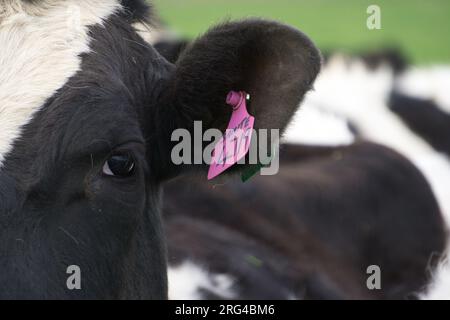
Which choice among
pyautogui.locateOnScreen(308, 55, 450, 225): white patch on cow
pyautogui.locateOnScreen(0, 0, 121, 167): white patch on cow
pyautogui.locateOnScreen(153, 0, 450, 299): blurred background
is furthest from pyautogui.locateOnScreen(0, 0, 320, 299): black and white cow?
pyautogui.locateOnScreen(308, 55, 450, 225): white patch on cow

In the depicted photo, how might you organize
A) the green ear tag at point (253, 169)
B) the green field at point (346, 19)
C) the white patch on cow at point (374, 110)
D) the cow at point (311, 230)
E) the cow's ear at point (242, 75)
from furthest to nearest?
the green field at point (346, 19)
the white patch on cow at point (374, 110)
the cow at point (311, 230)
the green ear tag at point (253, 169)
the cow's ear at point (242, 75)

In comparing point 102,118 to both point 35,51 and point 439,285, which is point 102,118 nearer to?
point 35,51

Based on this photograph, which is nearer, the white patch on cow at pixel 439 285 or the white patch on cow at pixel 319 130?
the white patch on cow at pixel 439 285

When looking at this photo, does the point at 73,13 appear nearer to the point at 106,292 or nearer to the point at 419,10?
the point at 106,292

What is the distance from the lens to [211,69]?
245cm

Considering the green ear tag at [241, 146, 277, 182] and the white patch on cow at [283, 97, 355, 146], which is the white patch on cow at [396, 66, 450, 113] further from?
the green ear tag at [241, 146, 277, 182]

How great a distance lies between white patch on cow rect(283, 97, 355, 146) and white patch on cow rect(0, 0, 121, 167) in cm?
268

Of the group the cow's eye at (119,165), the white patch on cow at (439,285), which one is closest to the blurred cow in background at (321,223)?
the white patch on cow at (439,285)

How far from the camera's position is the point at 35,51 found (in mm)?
2305

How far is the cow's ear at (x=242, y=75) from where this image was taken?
242 cm

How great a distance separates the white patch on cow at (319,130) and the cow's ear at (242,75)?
245 cm

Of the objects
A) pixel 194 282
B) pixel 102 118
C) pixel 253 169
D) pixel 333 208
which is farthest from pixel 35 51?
pixel 333 208

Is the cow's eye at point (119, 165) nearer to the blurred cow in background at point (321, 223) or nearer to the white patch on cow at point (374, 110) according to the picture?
the blurred cow in background at point (321, 223)

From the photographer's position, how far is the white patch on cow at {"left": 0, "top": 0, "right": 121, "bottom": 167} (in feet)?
7.15
